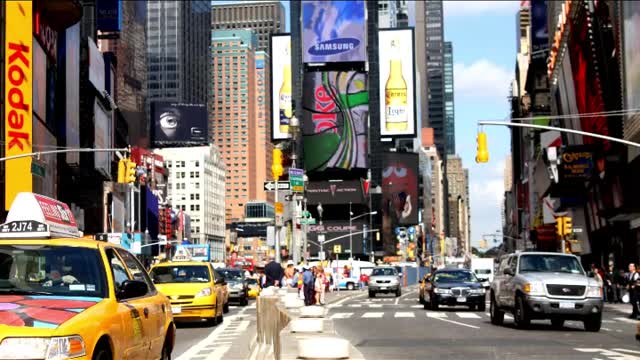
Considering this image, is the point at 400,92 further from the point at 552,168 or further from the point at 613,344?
the point at 613,344

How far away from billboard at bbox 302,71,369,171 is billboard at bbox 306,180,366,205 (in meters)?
3.19

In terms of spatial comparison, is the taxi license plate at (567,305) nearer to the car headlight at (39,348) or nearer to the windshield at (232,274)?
the car headlight at (39,348)

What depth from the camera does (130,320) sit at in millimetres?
9250

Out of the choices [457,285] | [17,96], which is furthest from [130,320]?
[17,96]

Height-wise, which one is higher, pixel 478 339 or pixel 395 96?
pixel 395 96

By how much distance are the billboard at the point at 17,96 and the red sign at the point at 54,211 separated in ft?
157

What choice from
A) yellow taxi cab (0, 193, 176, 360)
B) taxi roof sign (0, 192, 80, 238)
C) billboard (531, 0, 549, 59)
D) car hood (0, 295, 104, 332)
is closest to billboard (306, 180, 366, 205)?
billboard (531, 0, 549, 59)

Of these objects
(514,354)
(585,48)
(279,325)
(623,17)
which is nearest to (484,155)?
(514,354)

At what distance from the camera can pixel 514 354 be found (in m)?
16.9

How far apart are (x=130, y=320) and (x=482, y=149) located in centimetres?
2103

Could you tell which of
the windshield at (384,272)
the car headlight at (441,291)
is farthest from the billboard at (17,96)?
the car headlight at (441,291)

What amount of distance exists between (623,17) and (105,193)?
2821 inches

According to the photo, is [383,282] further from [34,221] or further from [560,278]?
[34,221]

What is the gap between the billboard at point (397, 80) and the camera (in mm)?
157625
